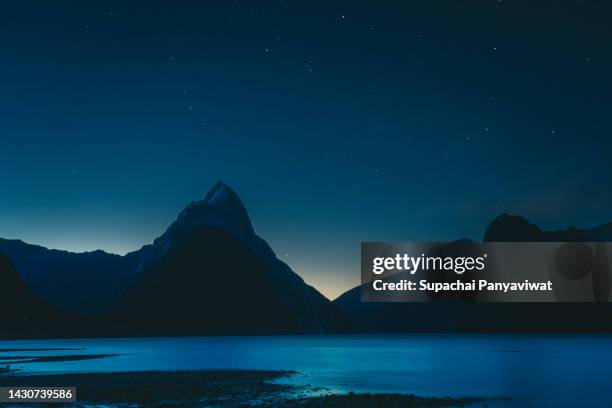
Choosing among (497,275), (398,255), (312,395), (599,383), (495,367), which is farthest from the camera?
(495,367)

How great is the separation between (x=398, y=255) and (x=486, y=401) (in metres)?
14.5

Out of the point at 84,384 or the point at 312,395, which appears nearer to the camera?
the point at 312,395

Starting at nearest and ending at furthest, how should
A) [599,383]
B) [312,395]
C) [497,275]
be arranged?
1. [497,275]
2. [312,395]
3. [599,383]

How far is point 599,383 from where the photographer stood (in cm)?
6056

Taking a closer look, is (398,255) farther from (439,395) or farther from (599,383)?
(599,383)

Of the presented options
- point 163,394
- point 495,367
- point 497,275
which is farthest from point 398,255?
point 495,367

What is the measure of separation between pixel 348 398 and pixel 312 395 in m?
3.62

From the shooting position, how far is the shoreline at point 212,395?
3900cm

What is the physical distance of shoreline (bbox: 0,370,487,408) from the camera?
1535 inches

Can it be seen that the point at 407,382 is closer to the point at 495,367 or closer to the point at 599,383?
the point at 599,383

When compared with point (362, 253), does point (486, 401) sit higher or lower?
lower

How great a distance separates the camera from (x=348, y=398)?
42406 millimetres

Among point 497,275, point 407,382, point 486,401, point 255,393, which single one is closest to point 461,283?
point 497,275

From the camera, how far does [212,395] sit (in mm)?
43344
